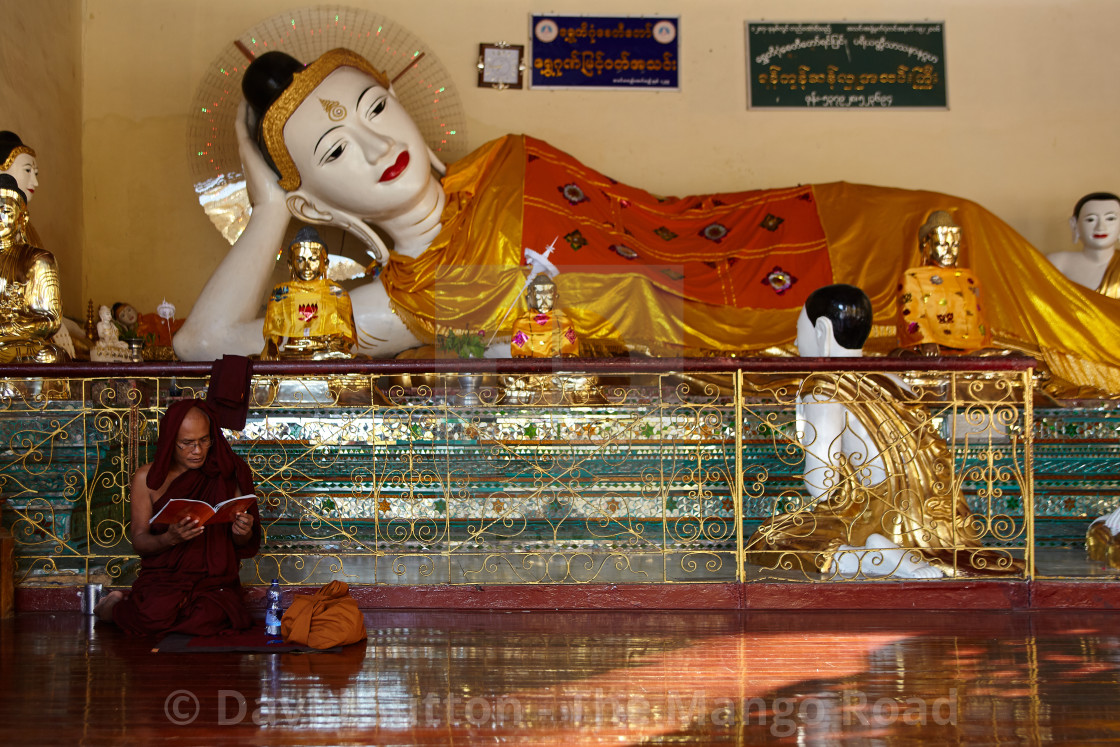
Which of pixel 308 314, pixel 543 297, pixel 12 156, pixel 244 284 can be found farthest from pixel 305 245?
pixel 12 156

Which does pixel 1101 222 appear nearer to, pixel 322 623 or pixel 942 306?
pixel 942 306

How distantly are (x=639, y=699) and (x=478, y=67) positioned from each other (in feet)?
16.0

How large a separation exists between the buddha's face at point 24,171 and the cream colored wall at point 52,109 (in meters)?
1.29

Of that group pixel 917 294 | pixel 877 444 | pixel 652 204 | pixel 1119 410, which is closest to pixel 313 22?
pixel 652 204

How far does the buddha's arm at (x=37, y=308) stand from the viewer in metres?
4.03

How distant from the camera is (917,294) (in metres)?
4.47

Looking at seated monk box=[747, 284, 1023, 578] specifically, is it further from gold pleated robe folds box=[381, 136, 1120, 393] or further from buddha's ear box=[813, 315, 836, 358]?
gold pleated robe folds box=[381, 136, 1120, 393]

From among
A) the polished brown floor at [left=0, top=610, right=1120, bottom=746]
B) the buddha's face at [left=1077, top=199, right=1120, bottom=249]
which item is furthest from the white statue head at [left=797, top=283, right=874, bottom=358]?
the buddha's face at [left=1077, top=199, right=1120, bottom=249]

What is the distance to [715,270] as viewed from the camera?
5.27 m

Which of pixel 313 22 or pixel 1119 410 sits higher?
pixel 313 22

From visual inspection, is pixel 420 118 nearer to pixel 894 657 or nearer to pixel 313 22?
pixel 313 22

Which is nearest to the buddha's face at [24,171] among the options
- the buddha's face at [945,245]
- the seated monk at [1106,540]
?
the buddha's face at [945,245]

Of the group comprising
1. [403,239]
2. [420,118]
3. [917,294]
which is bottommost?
[917,294]

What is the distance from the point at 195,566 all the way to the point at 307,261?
6.02 feet
